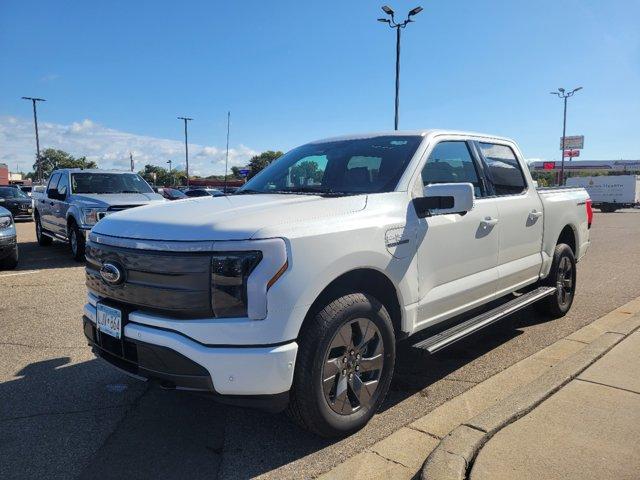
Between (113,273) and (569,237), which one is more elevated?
(113,273)

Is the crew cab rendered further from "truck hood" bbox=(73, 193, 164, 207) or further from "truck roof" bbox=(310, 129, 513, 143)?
"truck roof" bbox=(310, 129, 513, 143)

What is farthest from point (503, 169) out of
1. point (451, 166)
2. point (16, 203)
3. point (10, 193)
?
point (10, 193)

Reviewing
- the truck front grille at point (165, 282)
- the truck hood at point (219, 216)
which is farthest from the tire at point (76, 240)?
the truck front grille at point (165, 282)

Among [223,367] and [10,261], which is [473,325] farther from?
[10,261]

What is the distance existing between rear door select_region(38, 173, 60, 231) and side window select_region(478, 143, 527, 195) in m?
9.33

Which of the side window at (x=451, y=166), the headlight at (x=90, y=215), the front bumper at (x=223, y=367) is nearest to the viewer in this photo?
the front bumper at (x=223, y=367)

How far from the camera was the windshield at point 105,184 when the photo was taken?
1065 cm

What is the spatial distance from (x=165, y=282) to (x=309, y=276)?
76 centimetres

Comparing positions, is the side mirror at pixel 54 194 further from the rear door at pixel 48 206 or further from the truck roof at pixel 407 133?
the truck roof at pixel 407 133

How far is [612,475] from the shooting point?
265 cm

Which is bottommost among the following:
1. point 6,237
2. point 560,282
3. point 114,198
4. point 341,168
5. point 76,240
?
point 76,240

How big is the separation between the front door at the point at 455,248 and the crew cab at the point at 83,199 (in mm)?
6896

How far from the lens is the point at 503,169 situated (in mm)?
4875

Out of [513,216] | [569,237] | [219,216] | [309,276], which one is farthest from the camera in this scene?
[569,237]
